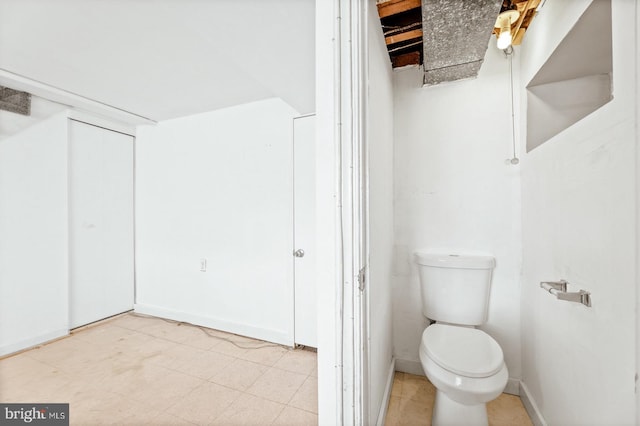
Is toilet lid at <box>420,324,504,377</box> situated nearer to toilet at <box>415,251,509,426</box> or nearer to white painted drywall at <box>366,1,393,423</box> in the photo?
toilet at <box>415,251,509,426</box>

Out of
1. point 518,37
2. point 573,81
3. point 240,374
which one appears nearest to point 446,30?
point 518,37

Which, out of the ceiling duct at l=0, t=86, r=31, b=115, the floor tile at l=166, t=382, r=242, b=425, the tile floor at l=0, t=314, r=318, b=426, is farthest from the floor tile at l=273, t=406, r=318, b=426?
the ceiling duct at l=0, t=86, r=31, b=115

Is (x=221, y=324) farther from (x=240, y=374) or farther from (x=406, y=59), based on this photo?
(x=406, y=59)

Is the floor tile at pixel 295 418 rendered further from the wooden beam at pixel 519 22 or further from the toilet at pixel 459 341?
the wooden beam at pixel 519 22

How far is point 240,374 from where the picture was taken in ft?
5.97

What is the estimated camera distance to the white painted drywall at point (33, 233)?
6.82 feet

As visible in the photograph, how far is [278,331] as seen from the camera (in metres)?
2.25

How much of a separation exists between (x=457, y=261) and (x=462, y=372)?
657 mm

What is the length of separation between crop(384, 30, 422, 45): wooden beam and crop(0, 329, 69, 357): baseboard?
3654mm

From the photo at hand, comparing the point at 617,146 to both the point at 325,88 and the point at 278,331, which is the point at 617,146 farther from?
the point at 278,331

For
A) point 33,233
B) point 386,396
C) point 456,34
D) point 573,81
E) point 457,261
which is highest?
point 456,34

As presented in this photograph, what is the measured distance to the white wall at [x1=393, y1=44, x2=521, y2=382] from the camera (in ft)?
5.26

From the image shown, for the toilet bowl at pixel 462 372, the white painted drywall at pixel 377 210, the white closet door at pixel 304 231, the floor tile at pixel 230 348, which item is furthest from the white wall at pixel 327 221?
the floor tile at pixel 230 348

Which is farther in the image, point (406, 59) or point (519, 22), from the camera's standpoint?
point (406, 59)
